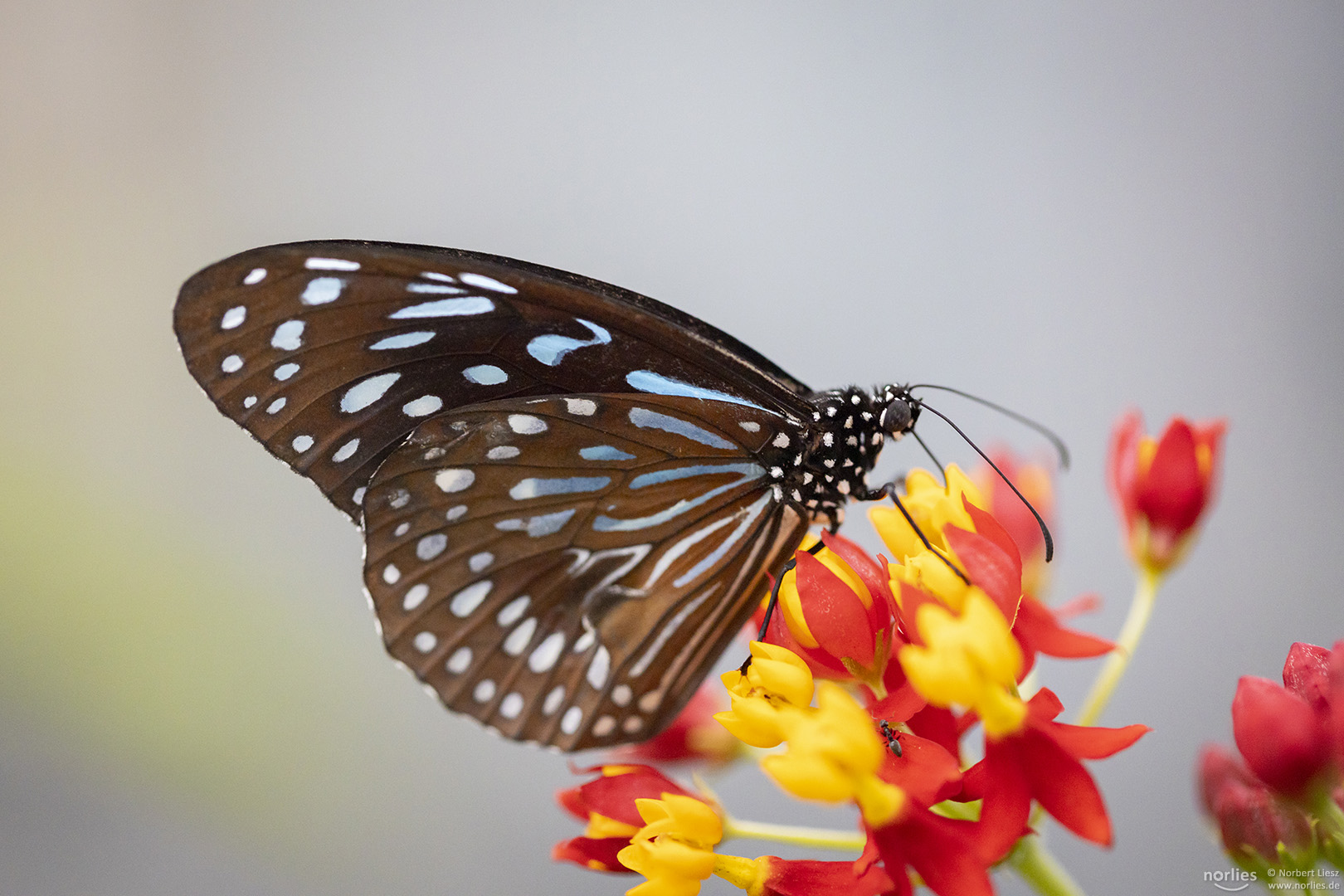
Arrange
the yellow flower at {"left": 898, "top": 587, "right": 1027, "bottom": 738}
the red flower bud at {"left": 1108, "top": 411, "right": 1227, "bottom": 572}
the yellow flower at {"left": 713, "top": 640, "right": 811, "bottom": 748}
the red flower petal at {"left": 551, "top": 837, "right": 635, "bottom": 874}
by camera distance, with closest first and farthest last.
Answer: the yellow flower at {"left": 898, "top": 587, "right": 1027, "bottom": 738}, the yellow flower at {"left": 713, "top": 640, "right": 811, "bottom": 748}, the red flower petal at {"left": 551, "top": 837, "right": 635, "bottom": 874}, the red flower bud at {"left": 1108, "top": 411, "right": 1227, "bottom": 572}

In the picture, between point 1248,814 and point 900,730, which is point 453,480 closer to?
point 900,730

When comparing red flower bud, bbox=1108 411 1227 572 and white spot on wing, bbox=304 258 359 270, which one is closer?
white spot on wing, bbox=304 258 359 270

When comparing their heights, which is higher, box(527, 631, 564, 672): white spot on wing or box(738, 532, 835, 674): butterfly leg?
box(738, 532, 835, 674): butterfly leg

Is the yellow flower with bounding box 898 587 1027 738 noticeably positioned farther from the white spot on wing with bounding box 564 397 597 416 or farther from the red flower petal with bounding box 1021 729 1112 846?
the white spot on wing with bounding box 564 397 597 416

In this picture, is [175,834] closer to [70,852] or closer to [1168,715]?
[70,852]

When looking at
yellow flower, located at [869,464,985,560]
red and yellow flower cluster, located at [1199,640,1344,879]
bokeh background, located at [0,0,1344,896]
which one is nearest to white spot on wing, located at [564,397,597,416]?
yellow flower, located at [869,464,985,560]

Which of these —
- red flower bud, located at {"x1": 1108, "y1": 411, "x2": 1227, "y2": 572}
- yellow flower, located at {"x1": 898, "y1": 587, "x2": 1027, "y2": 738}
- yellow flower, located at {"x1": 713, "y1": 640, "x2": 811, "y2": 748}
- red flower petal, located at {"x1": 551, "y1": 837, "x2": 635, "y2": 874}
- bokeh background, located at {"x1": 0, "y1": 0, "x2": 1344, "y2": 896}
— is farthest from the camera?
bokeh background, located at {"x1": 0, "y1": 0, "x2": 1344, "y2": 896}

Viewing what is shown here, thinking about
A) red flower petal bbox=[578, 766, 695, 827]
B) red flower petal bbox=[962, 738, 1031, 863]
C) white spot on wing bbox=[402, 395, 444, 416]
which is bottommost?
red flower petal bbox=[578, 766, 695, 827]

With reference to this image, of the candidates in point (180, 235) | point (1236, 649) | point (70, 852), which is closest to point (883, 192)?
point (1236, 649)
